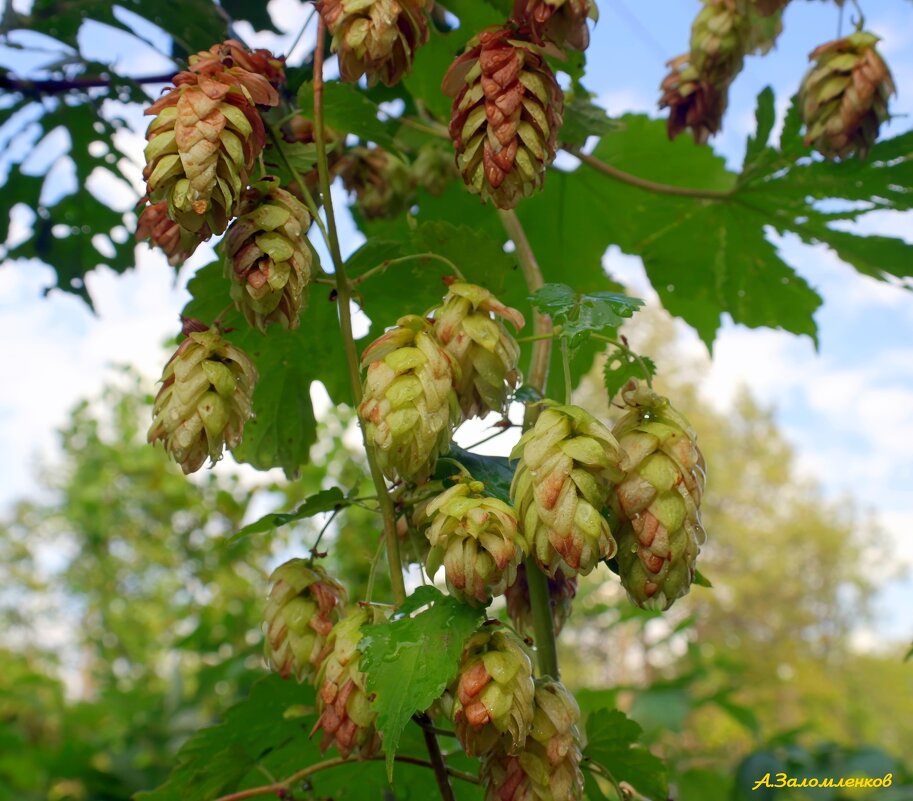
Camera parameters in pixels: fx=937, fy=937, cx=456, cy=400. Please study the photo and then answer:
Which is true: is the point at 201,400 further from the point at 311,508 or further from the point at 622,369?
the point at 622,369

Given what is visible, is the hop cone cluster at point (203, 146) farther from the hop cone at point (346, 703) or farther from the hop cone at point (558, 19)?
the hop cone at point (346, 703)

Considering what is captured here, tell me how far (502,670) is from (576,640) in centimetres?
1837

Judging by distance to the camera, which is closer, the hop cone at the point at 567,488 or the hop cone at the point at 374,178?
the hop cone at the point at 567,488

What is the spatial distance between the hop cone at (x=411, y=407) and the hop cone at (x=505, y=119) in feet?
0.62

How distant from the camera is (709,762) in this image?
3.80 m

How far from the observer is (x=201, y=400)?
0.93 meters

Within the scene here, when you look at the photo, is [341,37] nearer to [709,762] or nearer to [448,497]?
[448,497]

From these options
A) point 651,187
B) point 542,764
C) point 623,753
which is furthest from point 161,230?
point 651,187

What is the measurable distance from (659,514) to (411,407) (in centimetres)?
25

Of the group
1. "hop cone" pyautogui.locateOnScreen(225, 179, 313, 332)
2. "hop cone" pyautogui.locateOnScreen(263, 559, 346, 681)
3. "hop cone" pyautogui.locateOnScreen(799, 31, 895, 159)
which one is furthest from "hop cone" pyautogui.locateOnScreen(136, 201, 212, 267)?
"hop cone" pyautogui.locateOnScreen(799, 31, 895, 159)

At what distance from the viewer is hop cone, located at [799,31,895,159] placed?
147 centimetres

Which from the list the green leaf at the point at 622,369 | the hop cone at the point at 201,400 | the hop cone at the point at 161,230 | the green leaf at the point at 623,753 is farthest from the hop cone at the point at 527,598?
the hop cone at the point at 161,230

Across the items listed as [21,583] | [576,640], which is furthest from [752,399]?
[21,583]

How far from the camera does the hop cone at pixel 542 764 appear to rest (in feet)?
2.84
